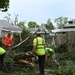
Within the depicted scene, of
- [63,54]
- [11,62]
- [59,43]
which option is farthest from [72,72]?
[59,43]

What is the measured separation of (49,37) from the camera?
1164 inches

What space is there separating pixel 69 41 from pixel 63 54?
1285 millimetres

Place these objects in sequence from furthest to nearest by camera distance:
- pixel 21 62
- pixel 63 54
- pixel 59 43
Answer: pixel 59 43
pixel 63 54
pixel 21 62

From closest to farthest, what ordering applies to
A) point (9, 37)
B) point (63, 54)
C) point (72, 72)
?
point (72, 72)
point (9, 37)
point (63, 54)

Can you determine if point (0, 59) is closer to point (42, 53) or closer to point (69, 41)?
point (42, 53)

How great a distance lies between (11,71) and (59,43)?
9.63 meters

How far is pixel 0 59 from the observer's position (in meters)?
14.4

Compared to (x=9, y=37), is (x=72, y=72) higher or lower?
lower

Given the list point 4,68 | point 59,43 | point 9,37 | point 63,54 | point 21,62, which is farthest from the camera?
point 59,43

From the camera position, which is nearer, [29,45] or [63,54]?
[63,54]

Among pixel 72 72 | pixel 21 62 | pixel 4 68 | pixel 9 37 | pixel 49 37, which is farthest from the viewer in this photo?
pixel 49 37

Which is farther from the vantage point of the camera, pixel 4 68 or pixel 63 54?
pixel 63 54

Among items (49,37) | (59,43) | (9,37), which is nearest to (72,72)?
(9,37)

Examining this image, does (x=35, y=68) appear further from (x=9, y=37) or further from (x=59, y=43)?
(x=59, y=43)
